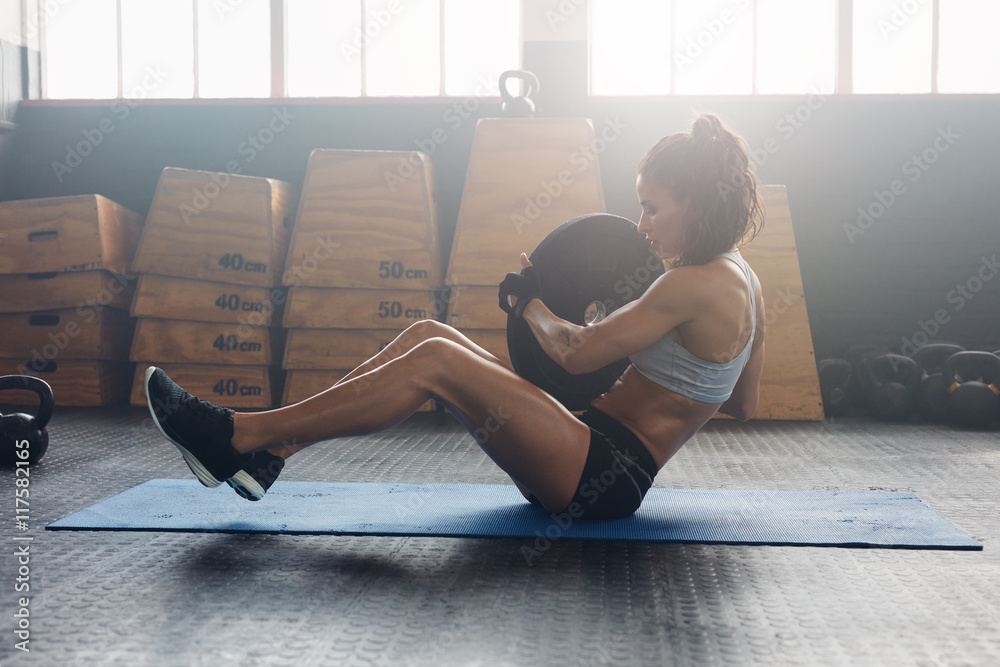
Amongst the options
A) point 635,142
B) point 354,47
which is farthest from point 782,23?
point 354,47

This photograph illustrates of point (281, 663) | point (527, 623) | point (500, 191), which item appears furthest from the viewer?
point (500, 191)

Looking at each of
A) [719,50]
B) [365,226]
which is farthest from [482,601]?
[719,50]

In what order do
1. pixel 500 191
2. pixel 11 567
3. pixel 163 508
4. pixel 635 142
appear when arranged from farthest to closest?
pixel 635 142
pixel 500 191
pixel 163 508
pixel 11 567

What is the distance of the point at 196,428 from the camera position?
1.42 meters

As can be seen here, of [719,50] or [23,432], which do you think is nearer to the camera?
[23,432]

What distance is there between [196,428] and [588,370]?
0.81 m

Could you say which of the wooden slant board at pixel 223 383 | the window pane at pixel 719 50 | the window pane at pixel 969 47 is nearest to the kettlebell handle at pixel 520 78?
the window pane at pixel 719 50

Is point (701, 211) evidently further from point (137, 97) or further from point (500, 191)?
point (137, 97)

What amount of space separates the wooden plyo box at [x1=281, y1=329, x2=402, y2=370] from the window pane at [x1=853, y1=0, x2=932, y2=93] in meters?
3.16

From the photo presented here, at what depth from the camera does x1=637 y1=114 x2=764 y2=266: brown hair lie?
1464 millimetres

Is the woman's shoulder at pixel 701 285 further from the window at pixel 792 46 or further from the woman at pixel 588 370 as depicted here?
the window at pixel 792 46

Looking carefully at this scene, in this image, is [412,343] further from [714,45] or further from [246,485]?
[714,45]

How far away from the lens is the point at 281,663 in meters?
0.98

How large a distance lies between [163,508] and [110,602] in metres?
0.57
